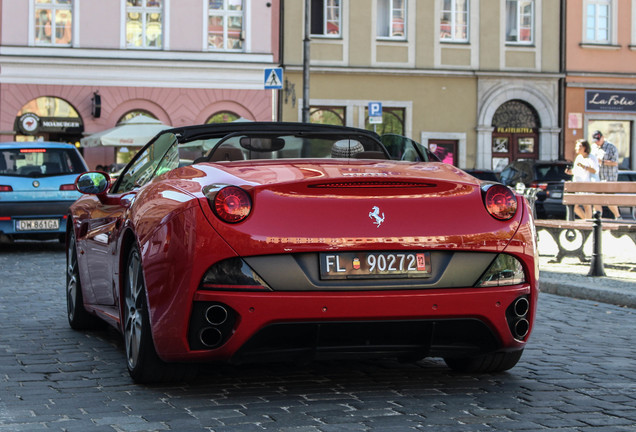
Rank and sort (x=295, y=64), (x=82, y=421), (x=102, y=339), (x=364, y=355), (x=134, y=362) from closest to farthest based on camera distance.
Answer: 1. (x=82, y=421)
2. (x=364, y=355)
3. (x=134, y=362)
4. (x=102, y=339)
5. (x=295, y=64)

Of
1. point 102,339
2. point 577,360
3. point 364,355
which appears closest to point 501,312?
point 364,355

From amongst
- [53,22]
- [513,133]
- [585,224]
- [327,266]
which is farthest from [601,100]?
[327,266]

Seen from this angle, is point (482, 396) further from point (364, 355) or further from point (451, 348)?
point (364, 355)

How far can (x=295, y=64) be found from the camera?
3631 cm

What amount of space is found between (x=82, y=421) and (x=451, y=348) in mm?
1657

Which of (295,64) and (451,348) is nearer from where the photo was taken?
(451,348)

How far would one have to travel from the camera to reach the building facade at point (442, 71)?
120ft

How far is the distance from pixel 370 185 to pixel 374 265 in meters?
0.38

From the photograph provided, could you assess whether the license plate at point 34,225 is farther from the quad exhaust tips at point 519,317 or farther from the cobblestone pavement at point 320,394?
the quad exhaust tips at point 519,317

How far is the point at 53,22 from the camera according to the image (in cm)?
3525

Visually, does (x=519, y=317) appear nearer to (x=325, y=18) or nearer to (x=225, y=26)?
(x=225, y=26)

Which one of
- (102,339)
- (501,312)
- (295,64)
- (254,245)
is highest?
(295,64)

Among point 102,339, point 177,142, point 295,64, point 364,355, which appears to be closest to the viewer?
point 364,355

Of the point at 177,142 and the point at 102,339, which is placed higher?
the point at 177,142
